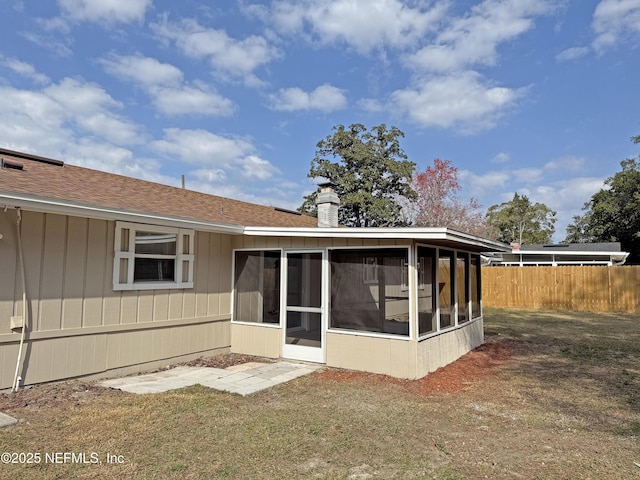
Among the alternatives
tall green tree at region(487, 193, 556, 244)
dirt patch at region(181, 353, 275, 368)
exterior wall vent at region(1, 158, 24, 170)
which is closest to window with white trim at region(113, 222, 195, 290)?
dirt patch at region(181, 353, 275, 368)

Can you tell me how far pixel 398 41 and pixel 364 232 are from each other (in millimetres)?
7928

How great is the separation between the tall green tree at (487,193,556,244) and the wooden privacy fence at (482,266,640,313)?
75.9 ft

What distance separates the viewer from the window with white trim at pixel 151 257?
236 inches

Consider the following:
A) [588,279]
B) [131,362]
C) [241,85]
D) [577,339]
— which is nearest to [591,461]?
[131,362]

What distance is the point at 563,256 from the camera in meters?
21.9

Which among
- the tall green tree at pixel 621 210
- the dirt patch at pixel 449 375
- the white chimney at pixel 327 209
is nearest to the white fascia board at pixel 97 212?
the white chimney at pixel 327 209

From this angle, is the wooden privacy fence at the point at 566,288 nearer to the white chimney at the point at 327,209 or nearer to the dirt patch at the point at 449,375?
the dirt patch at the point at 449,375

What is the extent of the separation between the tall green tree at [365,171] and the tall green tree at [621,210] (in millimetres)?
15691

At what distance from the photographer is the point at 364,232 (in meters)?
6.14

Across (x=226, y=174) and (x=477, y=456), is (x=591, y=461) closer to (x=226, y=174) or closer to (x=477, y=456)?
(x=477, y=456)

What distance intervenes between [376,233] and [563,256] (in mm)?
20190

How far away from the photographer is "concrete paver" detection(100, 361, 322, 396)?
5418 millimetres

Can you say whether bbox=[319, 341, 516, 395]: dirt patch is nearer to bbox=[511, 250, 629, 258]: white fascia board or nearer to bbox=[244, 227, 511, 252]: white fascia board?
bbox=[244, 227, 511, 252]: white fascia board

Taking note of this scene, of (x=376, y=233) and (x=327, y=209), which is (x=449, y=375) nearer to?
(x=376, y=233)
